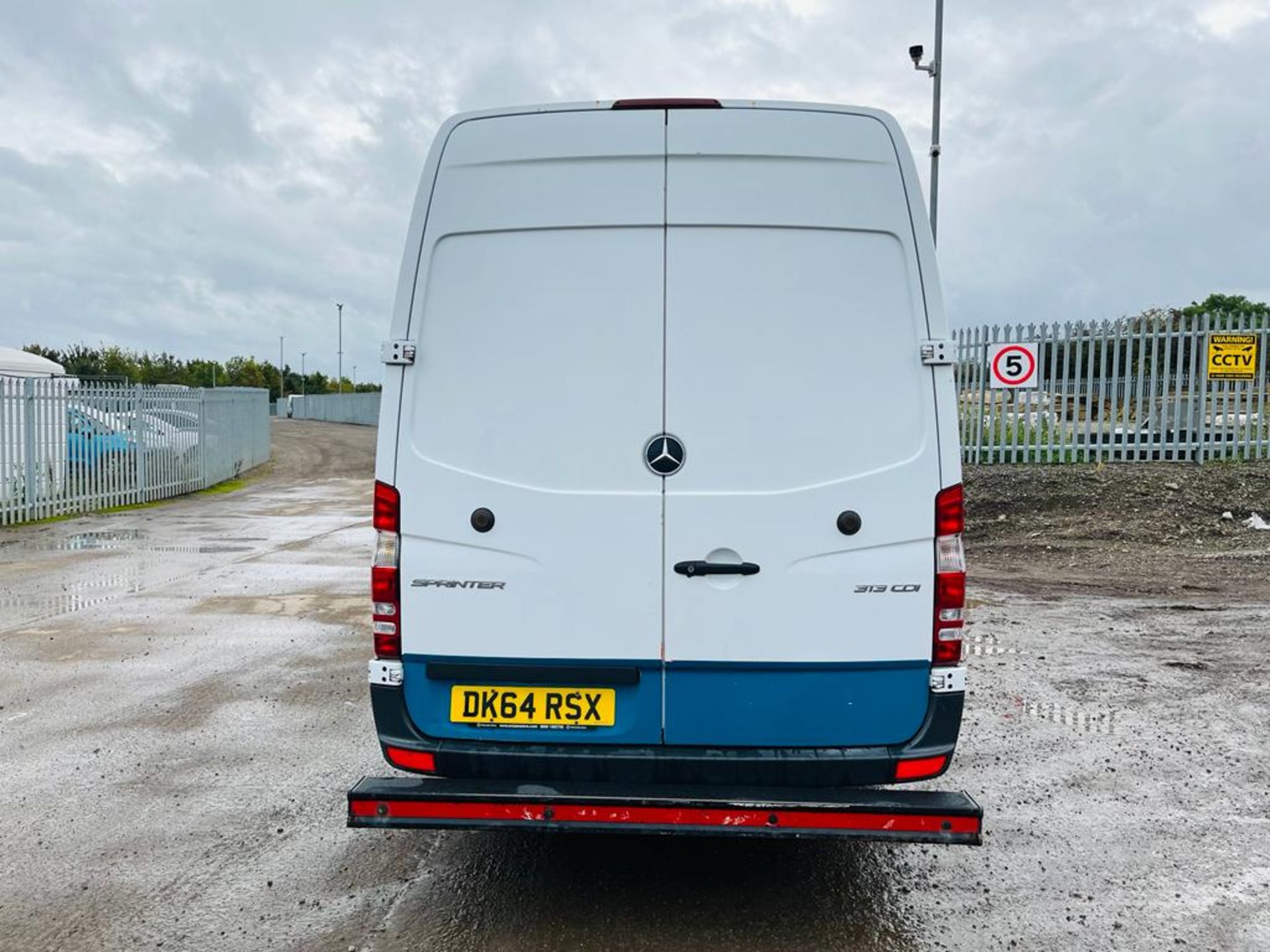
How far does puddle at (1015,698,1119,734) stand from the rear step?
9.41ft

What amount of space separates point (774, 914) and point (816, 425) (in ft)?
5.58

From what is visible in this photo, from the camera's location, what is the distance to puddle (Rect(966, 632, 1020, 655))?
7422 millimetres

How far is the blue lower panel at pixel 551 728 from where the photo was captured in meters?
3.35

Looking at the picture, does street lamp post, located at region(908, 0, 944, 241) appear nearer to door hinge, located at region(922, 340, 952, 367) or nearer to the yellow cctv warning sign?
the yellow cctv warning sign

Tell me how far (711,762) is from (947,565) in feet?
3.26

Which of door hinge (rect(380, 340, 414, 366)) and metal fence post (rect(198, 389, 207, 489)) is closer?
door hinge (rect(380, 340, 414, 366))

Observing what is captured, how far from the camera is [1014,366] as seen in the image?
15.6m

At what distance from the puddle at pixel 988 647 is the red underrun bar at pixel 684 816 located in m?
4.49

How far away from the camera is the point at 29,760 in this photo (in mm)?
5094

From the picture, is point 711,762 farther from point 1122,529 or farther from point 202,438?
point 202,438

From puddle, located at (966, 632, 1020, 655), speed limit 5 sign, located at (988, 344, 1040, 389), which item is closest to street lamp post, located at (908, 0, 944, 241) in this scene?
speed limit 5 sign, located at (988, 344, 1040, 389)

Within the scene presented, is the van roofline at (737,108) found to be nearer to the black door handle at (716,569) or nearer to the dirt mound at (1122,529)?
the black door handle at (716,569)

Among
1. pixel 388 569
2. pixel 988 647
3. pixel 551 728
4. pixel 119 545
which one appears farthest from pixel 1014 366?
pixel 388 569

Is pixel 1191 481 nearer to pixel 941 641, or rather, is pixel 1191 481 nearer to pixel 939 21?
pixel 939 21
